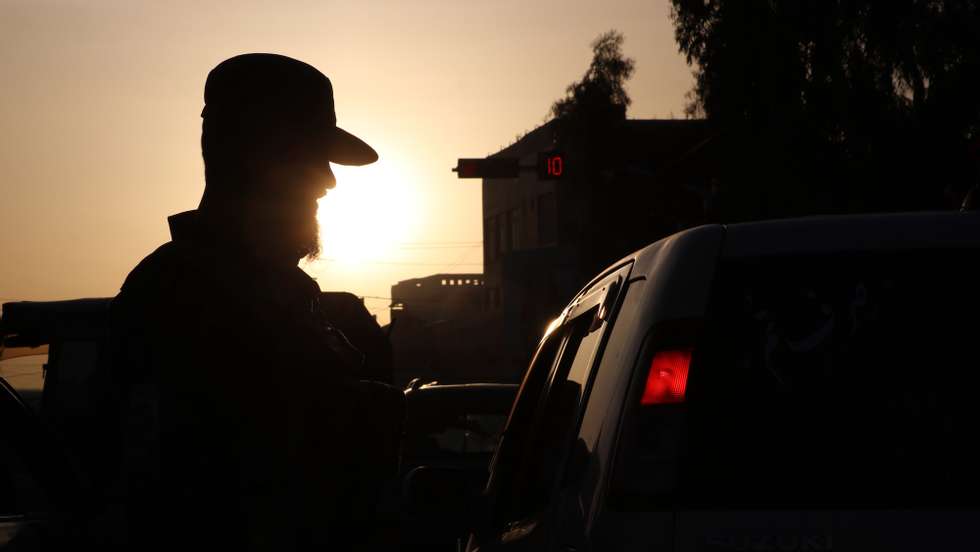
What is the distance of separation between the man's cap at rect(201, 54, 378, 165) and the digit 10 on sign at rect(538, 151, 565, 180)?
88.8 ft

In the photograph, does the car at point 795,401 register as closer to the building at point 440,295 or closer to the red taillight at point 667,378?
the red taillight at point 667,378

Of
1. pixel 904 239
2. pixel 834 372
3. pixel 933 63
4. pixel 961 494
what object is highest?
pixel 933 63

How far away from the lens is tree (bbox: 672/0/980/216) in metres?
25.0

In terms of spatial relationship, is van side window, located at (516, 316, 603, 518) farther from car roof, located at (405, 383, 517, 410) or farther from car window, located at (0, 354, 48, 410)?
car window, located at (0, 354, 48, 410)

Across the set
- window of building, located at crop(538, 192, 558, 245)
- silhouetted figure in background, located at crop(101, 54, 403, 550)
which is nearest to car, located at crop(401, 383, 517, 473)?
silhouetted figure in background, located at crop(101, 54, 403, 550)

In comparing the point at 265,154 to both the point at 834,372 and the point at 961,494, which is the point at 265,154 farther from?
the point at 961,494

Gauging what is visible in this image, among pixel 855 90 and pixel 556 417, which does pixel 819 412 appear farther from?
pixel 855 90

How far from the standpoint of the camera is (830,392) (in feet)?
7.85

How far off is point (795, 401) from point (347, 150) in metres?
1.07

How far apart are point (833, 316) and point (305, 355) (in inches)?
34.2

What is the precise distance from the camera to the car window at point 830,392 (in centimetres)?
233

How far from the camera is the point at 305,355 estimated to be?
250cm

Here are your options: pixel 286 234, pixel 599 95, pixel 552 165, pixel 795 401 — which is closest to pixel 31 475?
pixel 286 234

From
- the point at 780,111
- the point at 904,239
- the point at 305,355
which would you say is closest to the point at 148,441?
the point at 305,355
